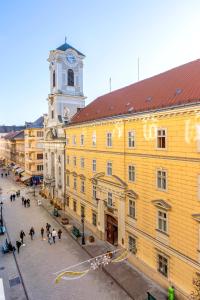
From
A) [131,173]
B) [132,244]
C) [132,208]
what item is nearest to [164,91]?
[131,173]

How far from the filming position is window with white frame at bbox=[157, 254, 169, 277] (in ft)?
55.1

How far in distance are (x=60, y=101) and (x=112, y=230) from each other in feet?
74.7

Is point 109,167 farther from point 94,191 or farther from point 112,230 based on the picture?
point 112,230

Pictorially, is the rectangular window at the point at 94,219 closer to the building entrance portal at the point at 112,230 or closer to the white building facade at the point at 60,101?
the building entrance portal at the point at 112,230

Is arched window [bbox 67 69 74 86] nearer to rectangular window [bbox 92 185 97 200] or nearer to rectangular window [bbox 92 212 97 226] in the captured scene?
rectangular window [bbox 92 185 97 200]

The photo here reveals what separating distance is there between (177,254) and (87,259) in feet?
28.8

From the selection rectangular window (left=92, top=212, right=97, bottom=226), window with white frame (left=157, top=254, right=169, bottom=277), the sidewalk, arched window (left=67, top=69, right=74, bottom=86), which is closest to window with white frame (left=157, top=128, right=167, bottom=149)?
window with white frame (left=157, top=254, right=169, bottom=277)

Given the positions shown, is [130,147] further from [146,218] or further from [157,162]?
[146,218]

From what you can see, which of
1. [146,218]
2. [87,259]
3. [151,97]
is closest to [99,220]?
[87,259]

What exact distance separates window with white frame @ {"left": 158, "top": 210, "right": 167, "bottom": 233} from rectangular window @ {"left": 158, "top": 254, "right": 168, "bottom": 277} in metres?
1.96

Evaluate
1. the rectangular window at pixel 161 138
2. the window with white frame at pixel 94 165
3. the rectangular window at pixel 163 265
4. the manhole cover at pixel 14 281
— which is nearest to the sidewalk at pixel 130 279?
the rectangular window at pixel 163 265

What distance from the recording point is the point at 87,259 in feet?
69.6

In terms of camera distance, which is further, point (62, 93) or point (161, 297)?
point (62, 93)

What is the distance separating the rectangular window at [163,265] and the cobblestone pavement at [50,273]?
3.05m
